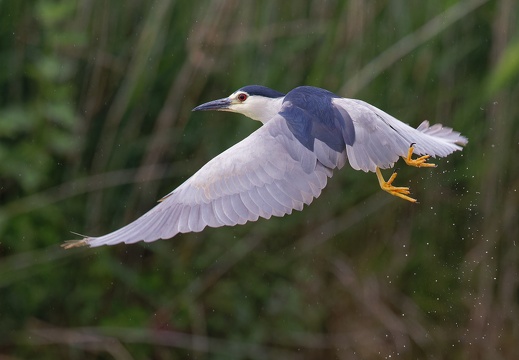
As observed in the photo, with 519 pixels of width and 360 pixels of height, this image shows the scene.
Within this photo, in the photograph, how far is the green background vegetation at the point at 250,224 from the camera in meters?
3.50

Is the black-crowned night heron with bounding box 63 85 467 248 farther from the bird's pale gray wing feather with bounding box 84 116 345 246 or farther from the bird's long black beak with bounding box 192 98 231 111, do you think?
the bird's long black beak with bounding box 192 98 231 111

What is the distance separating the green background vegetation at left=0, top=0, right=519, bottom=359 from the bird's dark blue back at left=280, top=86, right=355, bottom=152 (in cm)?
84

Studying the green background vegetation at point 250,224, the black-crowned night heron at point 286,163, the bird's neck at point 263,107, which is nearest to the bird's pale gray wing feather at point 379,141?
the black-crowned night heron at point 286,163

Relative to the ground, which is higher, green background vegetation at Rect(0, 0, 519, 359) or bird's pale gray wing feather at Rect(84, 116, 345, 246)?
bird's pale gray wing feather at Rect(84, 116, 345, 246)

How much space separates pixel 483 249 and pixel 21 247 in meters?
1.71

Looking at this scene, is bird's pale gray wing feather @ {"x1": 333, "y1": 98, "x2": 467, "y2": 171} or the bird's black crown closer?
bird's pale gray wing feather @ {"x1": 333, "y1": 98, "x2": 467, "y2": 171}

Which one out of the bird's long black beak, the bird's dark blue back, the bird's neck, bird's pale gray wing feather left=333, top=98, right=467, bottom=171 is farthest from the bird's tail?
the bird's long black beak

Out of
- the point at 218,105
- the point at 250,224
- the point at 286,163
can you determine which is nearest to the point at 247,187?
the point at 286,163

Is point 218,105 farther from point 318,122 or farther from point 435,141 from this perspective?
point 435,141

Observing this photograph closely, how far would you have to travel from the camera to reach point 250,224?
156 inches

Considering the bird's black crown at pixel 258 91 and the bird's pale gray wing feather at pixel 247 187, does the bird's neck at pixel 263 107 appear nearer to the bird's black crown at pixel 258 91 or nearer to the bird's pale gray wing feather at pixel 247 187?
the bird's black crown at pixel 258 91

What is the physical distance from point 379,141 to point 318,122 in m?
0.17

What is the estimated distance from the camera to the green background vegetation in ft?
11.5

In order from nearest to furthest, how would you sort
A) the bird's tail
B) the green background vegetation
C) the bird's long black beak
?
the bird's tail < the bird's long black beak < the green background vegetation
